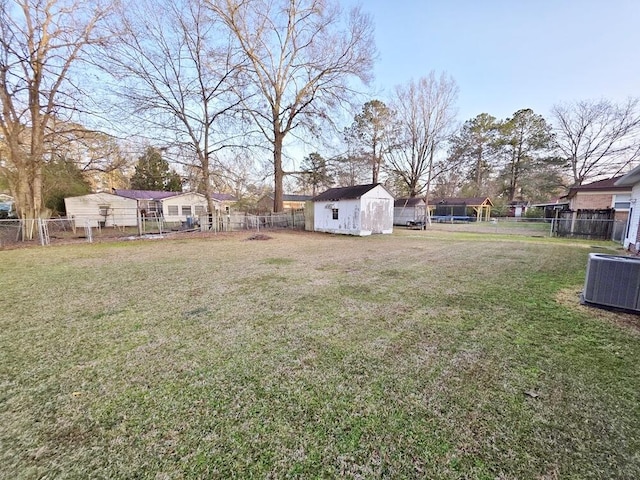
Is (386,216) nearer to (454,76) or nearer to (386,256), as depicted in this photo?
(386,256)

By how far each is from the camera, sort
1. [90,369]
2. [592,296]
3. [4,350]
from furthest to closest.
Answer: [592,296]
[4,350]
[90,369]

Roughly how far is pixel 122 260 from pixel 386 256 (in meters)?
7.85

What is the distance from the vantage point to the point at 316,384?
7.50 ft

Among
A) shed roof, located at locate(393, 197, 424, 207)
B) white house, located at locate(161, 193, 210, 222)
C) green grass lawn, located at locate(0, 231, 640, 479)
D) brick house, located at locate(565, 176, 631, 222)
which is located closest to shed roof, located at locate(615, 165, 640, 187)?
green grass lawn, located at locate(0, 231, 640, 479)

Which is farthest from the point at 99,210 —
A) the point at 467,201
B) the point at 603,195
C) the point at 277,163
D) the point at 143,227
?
the point at 467,201

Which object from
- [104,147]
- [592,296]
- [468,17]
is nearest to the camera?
[592,296]

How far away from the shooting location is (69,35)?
36.6 feet

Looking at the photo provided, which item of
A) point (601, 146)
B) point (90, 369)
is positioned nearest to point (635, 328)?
point (90, 369)

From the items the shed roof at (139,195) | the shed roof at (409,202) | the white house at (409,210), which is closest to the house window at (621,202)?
the white house at (409,210)

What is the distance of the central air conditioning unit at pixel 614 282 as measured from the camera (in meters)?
3.76

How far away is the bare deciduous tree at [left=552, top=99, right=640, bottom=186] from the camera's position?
23812mm

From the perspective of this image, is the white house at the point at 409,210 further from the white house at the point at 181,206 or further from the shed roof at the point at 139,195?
the shed roof at the point at 139,195

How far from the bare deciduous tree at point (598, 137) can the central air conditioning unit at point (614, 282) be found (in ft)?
103

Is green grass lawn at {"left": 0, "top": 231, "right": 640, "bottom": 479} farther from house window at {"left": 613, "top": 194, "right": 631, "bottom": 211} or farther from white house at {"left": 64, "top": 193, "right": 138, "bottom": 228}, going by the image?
white house at {"left": 64, "top": 193, "right": 138, "bottom": 228}
